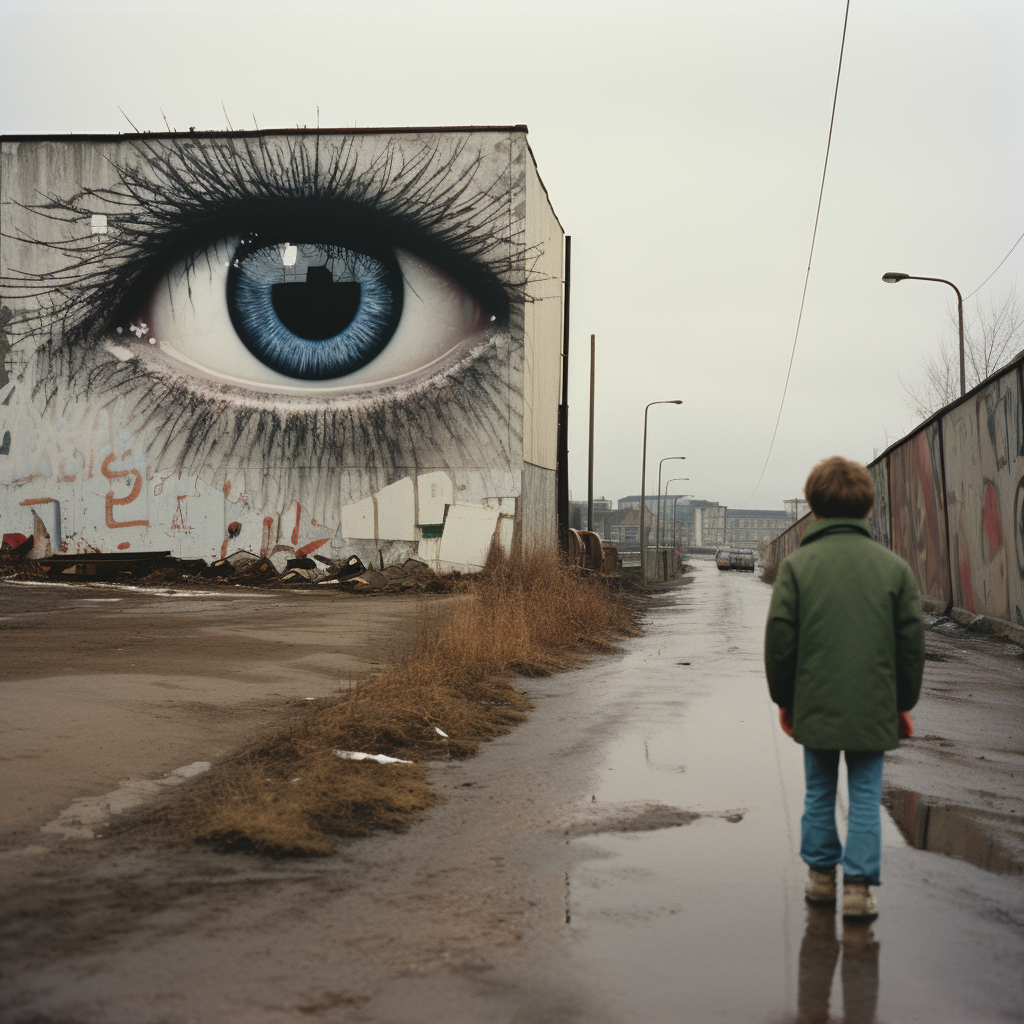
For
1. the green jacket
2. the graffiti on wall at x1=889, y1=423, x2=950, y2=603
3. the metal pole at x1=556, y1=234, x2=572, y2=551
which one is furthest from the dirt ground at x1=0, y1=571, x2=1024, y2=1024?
the metal pole at x1=556, y1=234, x2=572, y2=551

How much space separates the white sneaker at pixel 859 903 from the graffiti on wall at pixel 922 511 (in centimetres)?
1255

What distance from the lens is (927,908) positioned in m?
3.53

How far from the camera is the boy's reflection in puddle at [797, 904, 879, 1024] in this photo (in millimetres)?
2758

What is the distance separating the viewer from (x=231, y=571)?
21953 mm

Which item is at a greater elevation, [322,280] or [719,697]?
[322,280]

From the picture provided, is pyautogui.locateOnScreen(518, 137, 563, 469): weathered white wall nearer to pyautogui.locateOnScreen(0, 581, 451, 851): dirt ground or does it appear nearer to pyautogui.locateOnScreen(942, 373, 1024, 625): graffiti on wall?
pyautogui.locateOnScreen(0, 581, 451, 851): dirt ground

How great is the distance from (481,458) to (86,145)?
1113 centimetres

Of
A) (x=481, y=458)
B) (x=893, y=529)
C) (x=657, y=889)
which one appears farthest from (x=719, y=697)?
(x=481, y=458)

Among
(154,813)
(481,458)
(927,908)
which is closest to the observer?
(927,908)

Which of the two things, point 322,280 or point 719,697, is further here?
point 322,280

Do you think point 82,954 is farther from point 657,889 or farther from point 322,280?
point 322,280

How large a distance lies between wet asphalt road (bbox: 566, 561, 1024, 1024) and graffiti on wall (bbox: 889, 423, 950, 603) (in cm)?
1070

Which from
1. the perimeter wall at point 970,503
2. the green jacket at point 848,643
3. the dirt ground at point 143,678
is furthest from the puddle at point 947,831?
the perimeter wall at point 970,503

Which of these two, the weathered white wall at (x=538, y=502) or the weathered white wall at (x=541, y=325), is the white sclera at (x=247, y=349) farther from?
the weathered white wall at (x=538, y=502)
